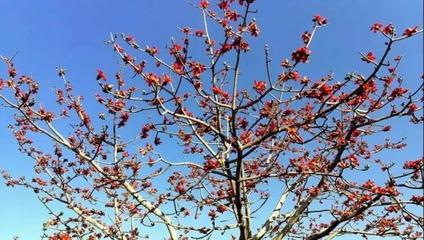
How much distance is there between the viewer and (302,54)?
580 centimetres

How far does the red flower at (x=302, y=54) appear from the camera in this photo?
5.78m

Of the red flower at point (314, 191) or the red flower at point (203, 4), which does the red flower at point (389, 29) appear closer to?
the red flower at point (203, 4)

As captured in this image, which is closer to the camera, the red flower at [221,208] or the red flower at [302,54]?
the red flower at [302,54]

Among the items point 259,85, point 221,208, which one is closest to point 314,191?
point 221,208

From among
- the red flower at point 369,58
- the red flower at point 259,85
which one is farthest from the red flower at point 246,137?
the red flower at point 369,58

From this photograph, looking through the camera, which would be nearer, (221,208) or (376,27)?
(376,27)

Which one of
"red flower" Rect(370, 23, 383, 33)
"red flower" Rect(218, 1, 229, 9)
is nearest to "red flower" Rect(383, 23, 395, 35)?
"red flower" Rect(370, 23, 383, 33)

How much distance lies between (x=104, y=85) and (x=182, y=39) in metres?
1.43

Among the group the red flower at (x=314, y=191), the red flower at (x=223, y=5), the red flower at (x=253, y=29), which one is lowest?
the red flower at (x=314, y=191)

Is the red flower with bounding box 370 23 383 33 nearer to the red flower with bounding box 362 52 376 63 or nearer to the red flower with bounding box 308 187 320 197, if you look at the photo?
the red flower with bounding box 362 52 376 63

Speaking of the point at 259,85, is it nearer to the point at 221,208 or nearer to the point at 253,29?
the point at 253,29

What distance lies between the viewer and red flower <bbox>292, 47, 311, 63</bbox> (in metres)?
5.78

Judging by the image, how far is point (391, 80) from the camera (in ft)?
23.6

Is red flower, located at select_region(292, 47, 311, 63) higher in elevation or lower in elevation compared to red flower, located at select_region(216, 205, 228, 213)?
higher
